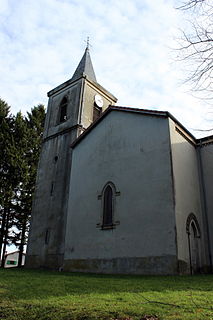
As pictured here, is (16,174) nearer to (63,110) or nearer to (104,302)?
(63,110)

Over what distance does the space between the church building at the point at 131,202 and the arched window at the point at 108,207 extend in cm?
5

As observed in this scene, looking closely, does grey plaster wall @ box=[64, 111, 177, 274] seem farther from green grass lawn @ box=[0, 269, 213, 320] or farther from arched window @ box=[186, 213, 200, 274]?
green grass lawn @ box=[0, 269, 213, 320]

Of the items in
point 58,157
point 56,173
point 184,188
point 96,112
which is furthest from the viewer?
point 96,112

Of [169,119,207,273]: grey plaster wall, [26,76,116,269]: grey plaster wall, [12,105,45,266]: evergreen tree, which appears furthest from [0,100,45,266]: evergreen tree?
[169,119,207,273]: grey plaster wall

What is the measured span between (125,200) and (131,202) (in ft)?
1.31

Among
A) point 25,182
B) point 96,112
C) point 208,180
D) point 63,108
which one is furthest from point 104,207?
point 25,182

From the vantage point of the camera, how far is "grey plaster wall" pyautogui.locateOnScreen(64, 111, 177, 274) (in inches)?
479

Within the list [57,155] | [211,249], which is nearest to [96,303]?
[211,249]

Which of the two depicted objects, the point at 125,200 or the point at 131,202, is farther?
the point at 125,200

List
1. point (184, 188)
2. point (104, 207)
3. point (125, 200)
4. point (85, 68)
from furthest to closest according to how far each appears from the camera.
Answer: point (85, 68) < point (104, 207) < point (125, 200) < point (184, 188)

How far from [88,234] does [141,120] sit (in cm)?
670

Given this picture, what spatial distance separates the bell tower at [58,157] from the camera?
18.5 meters

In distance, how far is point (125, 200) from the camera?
13883 mm

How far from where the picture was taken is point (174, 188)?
12.4 metres
